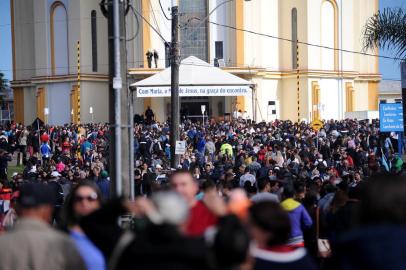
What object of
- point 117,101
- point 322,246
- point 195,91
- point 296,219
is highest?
point 195,91

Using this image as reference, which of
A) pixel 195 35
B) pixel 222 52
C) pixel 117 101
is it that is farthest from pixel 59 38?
pixel 117 101

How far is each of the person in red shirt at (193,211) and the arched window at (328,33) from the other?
53.8m

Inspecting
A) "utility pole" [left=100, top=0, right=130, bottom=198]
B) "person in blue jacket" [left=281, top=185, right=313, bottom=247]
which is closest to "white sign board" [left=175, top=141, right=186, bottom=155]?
"utility pole" [left=100, top=0, right=130, bottom=198]

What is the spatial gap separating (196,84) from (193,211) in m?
22.5

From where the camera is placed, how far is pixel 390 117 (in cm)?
2191

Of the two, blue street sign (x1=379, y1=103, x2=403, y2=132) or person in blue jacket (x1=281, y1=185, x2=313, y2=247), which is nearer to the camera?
person in blue jacket (x1=281, y1=185, x2=313, y2=247)

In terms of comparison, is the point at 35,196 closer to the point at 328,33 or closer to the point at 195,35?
the point at 195,35

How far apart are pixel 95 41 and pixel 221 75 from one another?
104 ft

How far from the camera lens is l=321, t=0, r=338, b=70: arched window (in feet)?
195

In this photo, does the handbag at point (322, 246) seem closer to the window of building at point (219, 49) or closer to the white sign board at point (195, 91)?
the white sign board at point (195, 91)

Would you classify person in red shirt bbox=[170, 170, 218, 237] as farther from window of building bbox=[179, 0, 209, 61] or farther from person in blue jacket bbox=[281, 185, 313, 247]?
window of building bbox=[179, 0, 209, 61]

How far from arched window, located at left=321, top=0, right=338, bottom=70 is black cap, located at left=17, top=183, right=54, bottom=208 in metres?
54.9

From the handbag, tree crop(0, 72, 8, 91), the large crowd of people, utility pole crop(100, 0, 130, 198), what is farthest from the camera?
tree crop(0, 72, 8, 91)

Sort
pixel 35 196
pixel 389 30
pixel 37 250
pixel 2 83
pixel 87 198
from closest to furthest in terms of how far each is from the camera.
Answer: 1. pixel 37 250
2. pixel 35 196
3. pixel 87 198
4. pixel 389 30
5. pixel 2 83
